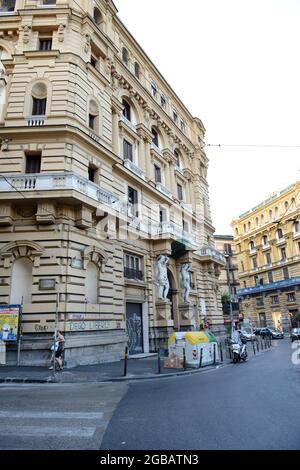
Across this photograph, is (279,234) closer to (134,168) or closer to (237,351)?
(134,168)

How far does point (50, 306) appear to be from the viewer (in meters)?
14.3

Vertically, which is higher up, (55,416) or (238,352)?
(238,352)

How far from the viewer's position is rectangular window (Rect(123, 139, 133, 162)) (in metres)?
23.4

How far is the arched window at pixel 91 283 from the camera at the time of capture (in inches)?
653

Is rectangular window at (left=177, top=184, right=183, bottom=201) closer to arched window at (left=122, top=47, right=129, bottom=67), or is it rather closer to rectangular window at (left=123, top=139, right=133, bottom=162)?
rectangular window at (left=123, top=139, right=133, bottom=162)

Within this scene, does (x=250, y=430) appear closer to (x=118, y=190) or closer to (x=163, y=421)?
(x=163, y=421)

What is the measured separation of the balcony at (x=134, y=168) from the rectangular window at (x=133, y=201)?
124 cm

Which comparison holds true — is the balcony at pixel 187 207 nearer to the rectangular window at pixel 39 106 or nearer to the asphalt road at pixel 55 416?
the rectangular window at pixel 39 106

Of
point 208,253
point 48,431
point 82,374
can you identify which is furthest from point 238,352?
point 208,253

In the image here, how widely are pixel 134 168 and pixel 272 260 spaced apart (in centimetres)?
4003

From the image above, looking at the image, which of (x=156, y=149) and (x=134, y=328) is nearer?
(x=134, y=328)

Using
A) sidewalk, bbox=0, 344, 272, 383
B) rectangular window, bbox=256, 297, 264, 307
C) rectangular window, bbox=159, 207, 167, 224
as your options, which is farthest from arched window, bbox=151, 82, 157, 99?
rectangular window, bbox=256, 297, 264, 307

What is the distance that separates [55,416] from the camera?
642 cm
